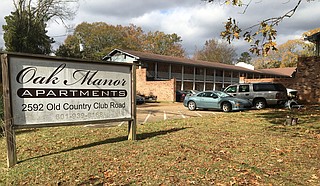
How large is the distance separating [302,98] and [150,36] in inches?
1740

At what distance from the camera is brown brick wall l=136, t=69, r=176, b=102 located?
85.8 ft

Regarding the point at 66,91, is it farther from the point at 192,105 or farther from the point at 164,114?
the point at 192,105

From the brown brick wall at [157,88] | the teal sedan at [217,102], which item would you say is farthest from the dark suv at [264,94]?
the brown brick wall at [157,88]

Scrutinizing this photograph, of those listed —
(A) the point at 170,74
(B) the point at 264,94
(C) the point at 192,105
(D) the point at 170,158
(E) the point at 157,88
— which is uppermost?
(A) the point at 170,74

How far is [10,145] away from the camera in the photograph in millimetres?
4957

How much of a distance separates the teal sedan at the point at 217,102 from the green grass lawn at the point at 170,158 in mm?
6969

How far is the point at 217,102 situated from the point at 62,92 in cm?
1115

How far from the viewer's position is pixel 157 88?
91.6ft

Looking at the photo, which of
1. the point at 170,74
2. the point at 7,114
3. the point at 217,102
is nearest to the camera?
the point at 7,114

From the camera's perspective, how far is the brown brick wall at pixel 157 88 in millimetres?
26156

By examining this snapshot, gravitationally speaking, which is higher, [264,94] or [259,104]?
[264,94]

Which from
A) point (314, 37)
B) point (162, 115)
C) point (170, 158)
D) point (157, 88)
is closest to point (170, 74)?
point (157, 88)

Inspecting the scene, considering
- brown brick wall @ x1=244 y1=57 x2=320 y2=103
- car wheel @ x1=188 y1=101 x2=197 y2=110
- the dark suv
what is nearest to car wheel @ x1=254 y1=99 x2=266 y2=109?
the dark suv

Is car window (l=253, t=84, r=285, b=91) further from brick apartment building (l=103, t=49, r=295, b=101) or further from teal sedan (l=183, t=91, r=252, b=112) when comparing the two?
brick apartment building (l=103, t=49, r=295, b=101)
